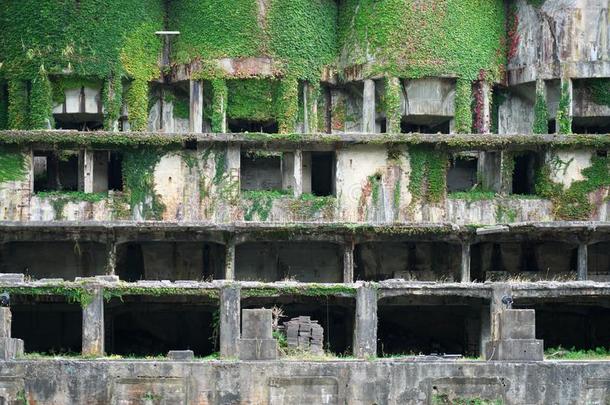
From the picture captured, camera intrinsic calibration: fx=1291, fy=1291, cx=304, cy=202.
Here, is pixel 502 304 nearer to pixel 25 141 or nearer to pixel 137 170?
pixel 137 170

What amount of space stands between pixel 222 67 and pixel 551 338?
1854cm

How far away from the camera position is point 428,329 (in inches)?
2096

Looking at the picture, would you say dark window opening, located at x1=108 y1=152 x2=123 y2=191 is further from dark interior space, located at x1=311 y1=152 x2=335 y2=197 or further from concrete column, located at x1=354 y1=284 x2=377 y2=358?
concrete column, located at x1=354 y1=284 x2=377 y2=358

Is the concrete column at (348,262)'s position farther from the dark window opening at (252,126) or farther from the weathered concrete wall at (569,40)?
the weathered concrete wall at (569,40)

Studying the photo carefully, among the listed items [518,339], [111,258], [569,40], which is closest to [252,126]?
[111,258]

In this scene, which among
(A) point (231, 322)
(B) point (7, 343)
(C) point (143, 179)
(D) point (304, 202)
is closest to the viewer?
(B) point (7, 343)

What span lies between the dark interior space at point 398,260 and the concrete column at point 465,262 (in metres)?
2.42

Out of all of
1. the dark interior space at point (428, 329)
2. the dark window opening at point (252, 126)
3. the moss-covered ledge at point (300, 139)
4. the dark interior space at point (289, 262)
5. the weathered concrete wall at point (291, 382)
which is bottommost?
the weathered concrete wall at point (291, 382)

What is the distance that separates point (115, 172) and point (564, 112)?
19.9 metres

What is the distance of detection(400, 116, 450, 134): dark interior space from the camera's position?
59.1 metres

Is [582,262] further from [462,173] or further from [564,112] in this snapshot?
[462,173]

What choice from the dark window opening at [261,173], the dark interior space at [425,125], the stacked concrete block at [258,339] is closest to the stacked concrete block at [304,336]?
the stacked concrete block at [258,339]

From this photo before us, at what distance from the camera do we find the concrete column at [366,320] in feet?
151

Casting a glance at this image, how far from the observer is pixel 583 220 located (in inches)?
2105
